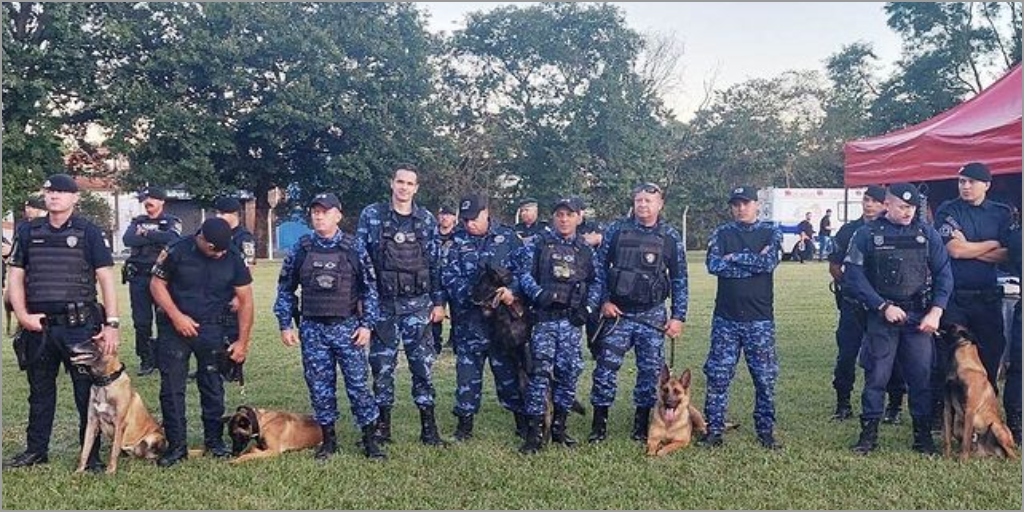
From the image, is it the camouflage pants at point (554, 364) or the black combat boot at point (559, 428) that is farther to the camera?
the black combat boot at point (559, 428)

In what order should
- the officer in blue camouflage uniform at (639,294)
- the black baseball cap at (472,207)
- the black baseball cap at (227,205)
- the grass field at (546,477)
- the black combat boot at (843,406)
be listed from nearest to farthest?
the grass field at (546,477), the officer in blue camouflage uniform at (639,294), the black baseball cap at (472,207), the black combat boot at (843,406), the black baseball cap at (227,205)

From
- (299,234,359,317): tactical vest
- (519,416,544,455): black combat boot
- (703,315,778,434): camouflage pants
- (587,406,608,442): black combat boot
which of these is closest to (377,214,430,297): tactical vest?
(299,234,359,317): tactical vest

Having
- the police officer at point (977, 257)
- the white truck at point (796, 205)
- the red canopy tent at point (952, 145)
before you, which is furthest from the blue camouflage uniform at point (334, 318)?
the white truck at point (796, 205)

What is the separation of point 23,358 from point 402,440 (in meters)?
2.57

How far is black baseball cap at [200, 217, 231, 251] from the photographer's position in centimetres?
563

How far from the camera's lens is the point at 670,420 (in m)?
6.02

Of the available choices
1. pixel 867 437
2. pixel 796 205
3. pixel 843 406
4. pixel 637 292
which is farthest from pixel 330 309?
pixel 796 205

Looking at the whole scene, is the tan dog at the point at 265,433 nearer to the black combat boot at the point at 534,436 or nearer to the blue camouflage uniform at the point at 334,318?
the blue camouflage uniform at the point at 334,318

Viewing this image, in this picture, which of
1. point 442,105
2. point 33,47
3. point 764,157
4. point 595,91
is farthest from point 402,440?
point 764,157

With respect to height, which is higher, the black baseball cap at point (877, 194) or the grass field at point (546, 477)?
the black baseball cap at point (877, 194)

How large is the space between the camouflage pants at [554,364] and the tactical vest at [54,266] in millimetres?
3024

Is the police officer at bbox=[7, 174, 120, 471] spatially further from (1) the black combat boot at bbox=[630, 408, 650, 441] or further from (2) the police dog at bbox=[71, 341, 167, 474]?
(1) the black combat boot at bbox=[630, 408, 650, 441]

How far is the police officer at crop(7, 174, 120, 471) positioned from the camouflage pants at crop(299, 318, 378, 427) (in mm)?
1247

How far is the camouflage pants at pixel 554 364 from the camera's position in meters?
6.05
